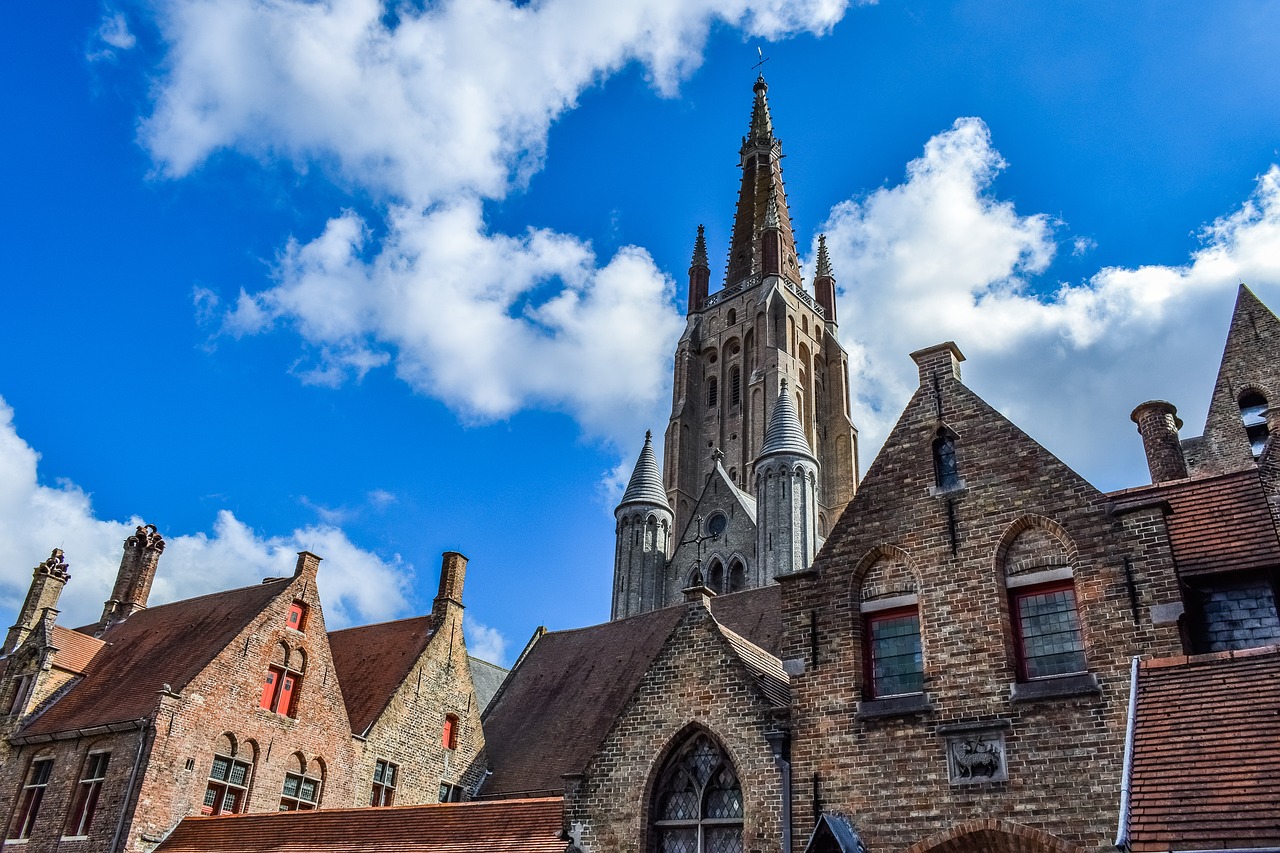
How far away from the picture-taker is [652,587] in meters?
47.8

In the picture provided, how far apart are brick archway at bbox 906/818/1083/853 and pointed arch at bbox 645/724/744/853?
8.52ft

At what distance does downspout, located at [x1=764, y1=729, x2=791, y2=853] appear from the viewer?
1179 cm

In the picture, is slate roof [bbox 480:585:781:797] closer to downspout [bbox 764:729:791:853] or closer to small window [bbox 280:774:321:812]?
small window [bbox 280:774:321:812]

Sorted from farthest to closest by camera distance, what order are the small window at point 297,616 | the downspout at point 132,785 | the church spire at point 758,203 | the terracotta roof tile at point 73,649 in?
1. the church spire at point 758,203
2. the terracotta roof tile at point 73,649
3. the small window at point 297,616
4. the downspout at point 132,785

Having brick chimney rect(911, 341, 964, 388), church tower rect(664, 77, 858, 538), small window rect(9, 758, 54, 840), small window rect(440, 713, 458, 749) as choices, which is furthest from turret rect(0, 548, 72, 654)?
church tower rect(664, 77, 858, 538)

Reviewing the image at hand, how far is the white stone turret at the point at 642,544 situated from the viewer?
47.7 m

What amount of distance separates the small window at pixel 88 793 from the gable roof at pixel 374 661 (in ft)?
16.7

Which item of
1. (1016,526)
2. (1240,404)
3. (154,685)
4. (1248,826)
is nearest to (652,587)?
(154,685)

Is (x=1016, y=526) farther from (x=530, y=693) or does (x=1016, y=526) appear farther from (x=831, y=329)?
(x=831, y=329)

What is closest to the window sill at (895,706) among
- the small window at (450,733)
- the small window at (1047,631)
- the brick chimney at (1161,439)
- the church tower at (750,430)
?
the small window at (1047,631)

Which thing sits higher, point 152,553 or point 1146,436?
point 152,553

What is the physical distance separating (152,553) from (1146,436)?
84.9ft

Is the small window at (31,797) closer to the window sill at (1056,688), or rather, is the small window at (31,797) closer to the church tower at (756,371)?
the window sill at (1056,688)

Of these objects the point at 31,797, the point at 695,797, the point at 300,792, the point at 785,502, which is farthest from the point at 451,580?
the point at 785,502
